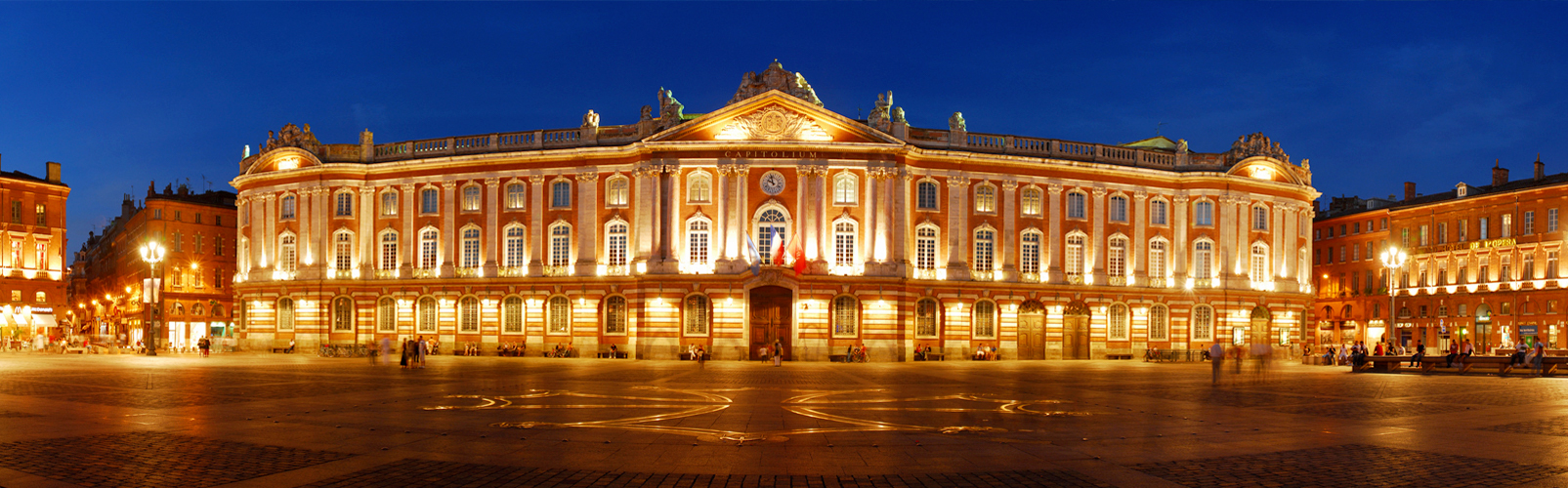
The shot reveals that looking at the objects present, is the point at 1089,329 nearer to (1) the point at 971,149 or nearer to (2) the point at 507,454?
(1) the point at 971,149

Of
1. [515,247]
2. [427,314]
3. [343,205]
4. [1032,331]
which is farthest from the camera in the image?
[343,205]

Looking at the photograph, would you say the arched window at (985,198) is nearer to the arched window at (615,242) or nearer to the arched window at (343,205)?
the arched window at (615,242)

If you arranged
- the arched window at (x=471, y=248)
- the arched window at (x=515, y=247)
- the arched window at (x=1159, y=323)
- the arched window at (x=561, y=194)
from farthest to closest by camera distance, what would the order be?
the arched window at (x=1159, y=323), the arched window at (x=471, y=248), the arched window at (x=515, y=247), the arched window at (x=561, y=194)

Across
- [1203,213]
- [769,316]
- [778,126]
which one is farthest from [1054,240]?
[778,126]

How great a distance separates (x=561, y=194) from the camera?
62750mm

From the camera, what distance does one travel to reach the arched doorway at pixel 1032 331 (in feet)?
207

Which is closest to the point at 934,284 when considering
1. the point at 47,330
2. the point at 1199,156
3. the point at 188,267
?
the point at 1199,156

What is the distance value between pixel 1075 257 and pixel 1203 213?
8.77 meters

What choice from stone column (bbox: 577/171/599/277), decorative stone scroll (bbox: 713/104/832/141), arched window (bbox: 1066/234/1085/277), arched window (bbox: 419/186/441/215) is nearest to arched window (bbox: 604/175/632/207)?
stone column (bbox: 577/171/599/277)

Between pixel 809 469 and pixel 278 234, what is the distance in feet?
205

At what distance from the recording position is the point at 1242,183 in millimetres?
A: 66438

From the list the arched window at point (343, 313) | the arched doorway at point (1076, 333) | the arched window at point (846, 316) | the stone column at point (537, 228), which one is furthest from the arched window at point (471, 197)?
the arched doorway at point (1076, 333)

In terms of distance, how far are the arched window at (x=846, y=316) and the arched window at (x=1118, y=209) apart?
17.1m

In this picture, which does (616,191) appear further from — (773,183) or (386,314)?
(386,314)
